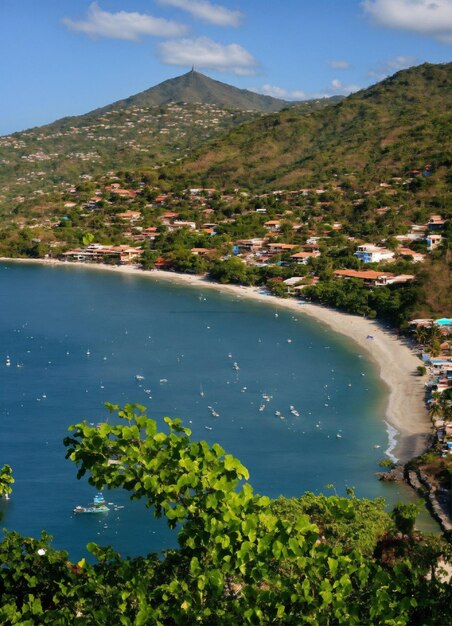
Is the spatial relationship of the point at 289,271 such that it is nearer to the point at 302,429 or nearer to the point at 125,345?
the point at 125,345

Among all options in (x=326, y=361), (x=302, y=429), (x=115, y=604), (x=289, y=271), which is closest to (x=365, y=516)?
(x=302, y=429)

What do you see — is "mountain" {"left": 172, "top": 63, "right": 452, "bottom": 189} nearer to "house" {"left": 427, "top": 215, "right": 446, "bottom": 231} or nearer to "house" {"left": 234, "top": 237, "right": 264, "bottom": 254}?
"house" {"left": 427, "top": 215, "right": 446, "bottom": 231}

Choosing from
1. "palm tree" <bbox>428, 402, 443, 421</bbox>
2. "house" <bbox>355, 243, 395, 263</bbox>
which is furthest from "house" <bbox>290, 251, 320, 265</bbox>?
"palm tree" <bbox>428, 402, 443, 421</bbox>

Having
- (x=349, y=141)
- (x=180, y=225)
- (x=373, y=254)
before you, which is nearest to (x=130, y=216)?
(x=180, y=225)

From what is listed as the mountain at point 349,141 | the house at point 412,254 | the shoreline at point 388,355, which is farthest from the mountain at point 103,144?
the house at point 412,254

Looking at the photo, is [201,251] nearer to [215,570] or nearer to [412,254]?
[412,254]
